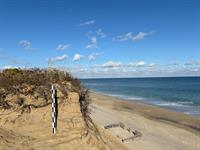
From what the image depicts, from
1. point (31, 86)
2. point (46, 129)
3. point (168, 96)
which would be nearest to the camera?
point (46, 129)

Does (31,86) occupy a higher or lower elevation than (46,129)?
higher

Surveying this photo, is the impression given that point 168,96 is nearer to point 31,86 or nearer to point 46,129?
point 31,86

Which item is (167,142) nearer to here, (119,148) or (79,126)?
(119,148)

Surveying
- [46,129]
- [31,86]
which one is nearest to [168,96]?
[31,86]

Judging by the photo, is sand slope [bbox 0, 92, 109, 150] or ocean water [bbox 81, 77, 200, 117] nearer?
sand slope [bbox 0, 92, 109, 150]

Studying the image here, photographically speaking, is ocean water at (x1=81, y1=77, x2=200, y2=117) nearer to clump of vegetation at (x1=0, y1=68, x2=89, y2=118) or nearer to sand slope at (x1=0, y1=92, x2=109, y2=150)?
clump of vegetation at (x1=0, y1=68, x2=89, y2=118)

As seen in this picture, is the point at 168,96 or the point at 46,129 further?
the point at 168,96

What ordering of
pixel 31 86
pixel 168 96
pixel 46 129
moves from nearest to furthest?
pixel 46 129
pixel 31 86
pixel 168 96

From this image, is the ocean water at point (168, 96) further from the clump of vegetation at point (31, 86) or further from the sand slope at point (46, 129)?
the sand slope at point (46, 129)

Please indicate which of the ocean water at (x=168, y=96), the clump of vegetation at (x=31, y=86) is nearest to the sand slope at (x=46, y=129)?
the clump of vegetation at (x=31, y=86)

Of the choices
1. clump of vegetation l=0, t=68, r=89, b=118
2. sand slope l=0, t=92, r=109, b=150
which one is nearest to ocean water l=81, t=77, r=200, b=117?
clump of vegetation l=0, t=68, r=89, b=118

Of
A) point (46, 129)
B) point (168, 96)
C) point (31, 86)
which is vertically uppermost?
point (31, 86)

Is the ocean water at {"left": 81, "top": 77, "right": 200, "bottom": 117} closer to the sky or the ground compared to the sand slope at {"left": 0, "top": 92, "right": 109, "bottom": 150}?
closer to the ground

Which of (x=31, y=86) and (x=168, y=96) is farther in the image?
(x=168, y=96)
